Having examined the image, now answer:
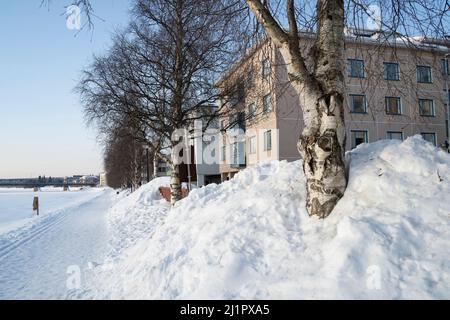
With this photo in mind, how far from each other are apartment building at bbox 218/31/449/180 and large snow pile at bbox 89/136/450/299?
1614mm

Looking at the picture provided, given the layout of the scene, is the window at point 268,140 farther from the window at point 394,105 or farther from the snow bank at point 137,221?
the window at point 394,105

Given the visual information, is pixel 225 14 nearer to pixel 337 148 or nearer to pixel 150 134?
pixel 337 148

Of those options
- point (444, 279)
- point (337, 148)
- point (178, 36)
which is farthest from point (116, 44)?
point (444, 279)

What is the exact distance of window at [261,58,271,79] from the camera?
7259 mm

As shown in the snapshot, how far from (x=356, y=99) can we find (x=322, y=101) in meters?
27.1

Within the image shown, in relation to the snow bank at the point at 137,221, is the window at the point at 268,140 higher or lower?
higher

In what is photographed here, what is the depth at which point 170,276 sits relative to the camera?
4312 millimetres

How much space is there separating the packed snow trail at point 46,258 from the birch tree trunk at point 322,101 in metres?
A: 4.10

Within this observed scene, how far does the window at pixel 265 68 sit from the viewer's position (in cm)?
726

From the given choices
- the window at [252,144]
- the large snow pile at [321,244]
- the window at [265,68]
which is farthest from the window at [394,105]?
the large snow pile at [321,244]

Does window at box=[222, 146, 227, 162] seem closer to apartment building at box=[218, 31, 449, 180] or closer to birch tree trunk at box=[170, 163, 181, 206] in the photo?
apartment building at box=[218, 31, 449, 180]

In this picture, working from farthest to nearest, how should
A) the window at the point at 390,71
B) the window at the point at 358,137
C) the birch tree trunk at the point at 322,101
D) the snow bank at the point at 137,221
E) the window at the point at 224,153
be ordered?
the window at the point at 224,153 < the window at the point at 358,137 < the snow bank at the point at 137,221 < the window at the point at 390,71 < the birch tree trunk at the point at 322,101

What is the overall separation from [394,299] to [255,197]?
8.58 ft

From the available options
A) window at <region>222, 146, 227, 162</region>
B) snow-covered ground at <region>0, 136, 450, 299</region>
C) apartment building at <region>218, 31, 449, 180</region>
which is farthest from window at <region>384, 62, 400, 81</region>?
window at <region>222, 146, 227, 162</region>
